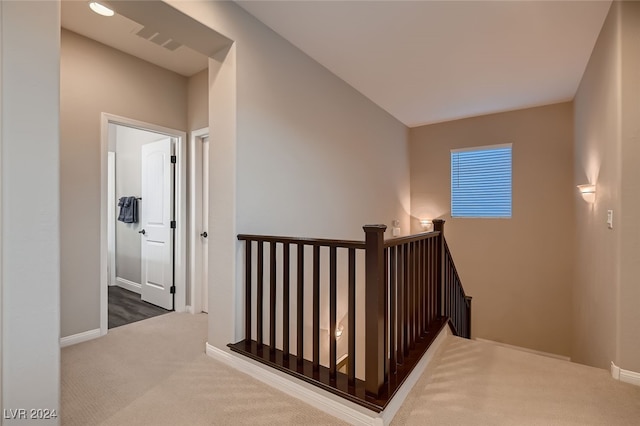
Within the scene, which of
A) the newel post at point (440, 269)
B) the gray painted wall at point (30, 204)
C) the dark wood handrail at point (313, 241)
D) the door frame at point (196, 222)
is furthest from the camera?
the door frame at point (196, 222)

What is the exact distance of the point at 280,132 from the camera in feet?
8.52

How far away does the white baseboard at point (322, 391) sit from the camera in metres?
1.60

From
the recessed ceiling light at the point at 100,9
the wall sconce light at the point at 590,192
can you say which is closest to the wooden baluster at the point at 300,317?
the recessed ceiling light at the point at 100,9

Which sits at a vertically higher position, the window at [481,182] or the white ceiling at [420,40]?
the white ceiling at [420,40]

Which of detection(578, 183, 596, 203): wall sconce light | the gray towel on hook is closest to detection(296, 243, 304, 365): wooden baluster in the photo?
detection(578, 183, 596, 203): wall sconce light

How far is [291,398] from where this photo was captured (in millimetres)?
1834

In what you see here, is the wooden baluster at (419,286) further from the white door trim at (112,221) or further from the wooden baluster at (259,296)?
the white door trim at (112,221)

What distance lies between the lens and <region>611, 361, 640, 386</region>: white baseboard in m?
1.97

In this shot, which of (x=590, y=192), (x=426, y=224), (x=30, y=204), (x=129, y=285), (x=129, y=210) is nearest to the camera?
(x=30, y=204)

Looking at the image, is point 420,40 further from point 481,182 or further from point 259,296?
point 481,182

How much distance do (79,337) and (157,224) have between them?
4.79 ft

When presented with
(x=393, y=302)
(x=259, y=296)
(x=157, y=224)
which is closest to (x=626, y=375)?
(x=393, y=302)

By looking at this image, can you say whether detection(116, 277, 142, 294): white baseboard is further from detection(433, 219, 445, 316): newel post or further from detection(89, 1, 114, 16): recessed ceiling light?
detection(433, 219, 445, 316): newel post

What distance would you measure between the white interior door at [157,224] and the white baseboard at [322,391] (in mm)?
1637
